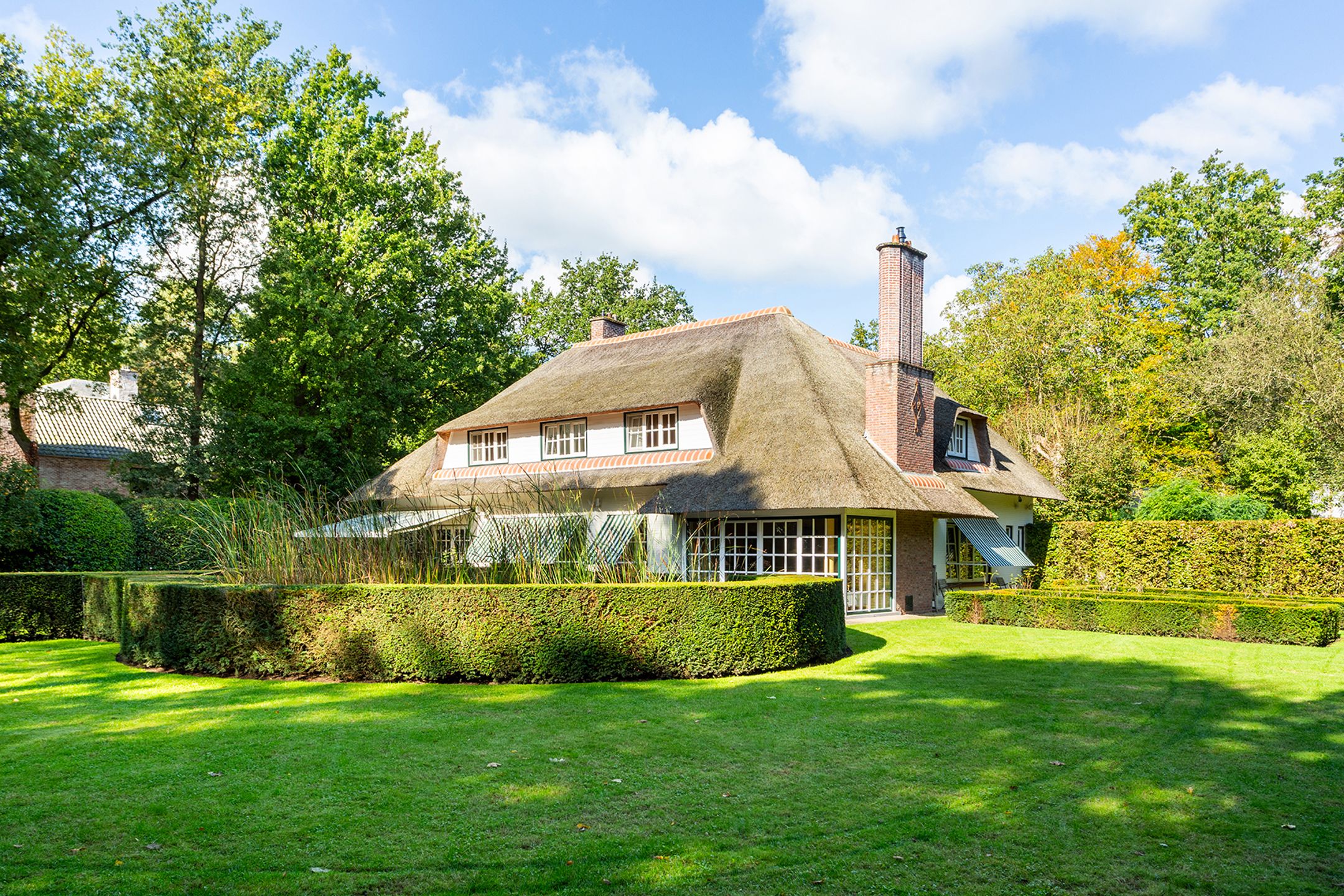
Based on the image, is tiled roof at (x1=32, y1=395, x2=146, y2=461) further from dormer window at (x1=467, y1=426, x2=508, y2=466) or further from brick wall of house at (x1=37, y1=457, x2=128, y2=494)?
dormer window at (x1=467, y1=426, x2=508, y2=466)

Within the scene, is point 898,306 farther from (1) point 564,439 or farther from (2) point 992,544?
(1) point 564,439

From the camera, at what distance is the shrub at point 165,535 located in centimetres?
2100

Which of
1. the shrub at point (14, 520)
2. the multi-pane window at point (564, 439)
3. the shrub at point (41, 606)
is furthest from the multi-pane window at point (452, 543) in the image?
the shrub at point (14, 520)

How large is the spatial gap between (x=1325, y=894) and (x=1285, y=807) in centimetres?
168

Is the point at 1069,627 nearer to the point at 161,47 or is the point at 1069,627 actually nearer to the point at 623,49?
the point at 623,49

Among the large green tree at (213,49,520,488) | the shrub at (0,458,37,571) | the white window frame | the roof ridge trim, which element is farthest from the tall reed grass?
the large green tree at (213,49,520,488)

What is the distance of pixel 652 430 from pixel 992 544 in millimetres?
9263

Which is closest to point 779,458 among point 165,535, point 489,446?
point 489,446

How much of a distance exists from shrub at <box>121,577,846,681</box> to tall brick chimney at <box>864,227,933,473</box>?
406 inches

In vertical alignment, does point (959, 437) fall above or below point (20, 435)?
below

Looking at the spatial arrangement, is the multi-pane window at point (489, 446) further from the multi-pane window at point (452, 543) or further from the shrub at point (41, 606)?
the multi-pane window at point (452, 543)

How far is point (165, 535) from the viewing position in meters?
21.4

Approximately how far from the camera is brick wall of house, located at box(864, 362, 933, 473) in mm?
21016

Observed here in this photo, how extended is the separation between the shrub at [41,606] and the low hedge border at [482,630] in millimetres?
5466
